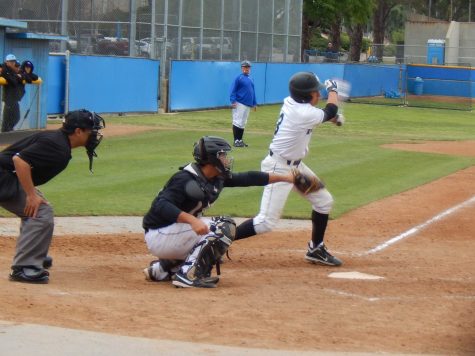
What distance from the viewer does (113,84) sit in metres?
28.1

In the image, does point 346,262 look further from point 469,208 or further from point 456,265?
point 469,208

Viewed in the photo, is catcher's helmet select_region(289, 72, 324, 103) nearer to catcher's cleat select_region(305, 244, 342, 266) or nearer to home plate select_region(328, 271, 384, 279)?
catcher's cleat select_region(305, 244, 342, 266)

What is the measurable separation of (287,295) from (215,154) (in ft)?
4.17

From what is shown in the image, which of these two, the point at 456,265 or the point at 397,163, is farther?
the point at 397,163

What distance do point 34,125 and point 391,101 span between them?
23484 mm

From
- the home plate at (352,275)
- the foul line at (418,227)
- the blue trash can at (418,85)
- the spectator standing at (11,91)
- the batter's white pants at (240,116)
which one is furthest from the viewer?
the blue trash can at (418,85)

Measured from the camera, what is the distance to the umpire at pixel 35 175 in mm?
7547

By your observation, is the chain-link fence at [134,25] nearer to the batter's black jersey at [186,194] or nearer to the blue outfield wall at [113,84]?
the blue outfield wall at [113,84]

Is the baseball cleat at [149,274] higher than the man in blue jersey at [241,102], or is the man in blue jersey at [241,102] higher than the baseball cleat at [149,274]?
the man in blue jersey at [241,102]

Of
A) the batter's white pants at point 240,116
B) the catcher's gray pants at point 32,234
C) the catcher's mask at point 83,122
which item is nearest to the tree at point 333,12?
the batter's white pants at point 240,116

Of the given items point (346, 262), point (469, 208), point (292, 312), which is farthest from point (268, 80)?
point (292, 312)

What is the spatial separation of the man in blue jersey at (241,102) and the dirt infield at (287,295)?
31.1 ft

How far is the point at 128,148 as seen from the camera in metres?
19.7

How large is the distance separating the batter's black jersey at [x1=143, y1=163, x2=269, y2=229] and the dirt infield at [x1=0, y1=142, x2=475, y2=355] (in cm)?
60
